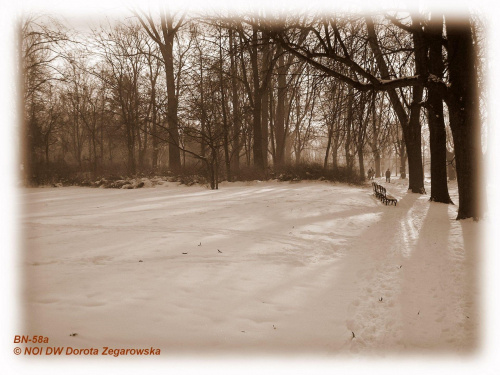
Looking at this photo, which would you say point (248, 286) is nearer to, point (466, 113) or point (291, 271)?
point (291, 271)

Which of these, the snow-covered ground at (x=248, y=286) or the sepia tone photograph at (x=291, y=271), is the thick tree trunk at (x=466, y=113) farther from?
the snow-covered ground at (x=248, y=286)

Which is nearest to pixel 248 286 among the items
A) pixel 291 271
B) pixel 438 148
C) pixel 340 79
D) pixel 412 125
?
pixel 291 271

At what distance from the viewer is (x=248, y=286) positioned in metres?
3.99

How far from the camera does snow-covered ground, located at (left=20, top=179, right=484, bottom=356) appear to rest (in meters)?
3.03

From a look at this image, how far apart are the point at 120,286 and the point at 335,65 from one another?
904 cm

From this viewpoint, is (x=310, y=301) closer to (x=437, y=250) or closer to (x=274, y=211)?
(x=437, y=250)

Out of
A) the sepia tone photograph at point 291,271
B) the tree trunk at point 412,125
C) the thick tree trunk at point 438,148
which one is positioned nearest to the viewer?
the sepia tone photograph at point 291,271

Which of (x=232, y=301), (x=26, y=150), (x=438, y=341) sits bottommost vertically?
(x=438, y=341)

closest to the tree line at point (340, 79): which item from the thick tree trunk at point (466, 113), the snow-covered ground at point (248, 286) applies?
the thick tree trunk at point (466, 113)

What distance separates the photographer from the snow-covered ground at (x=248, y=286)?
3.03 m

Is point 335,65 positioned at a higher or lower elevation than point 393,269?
higher

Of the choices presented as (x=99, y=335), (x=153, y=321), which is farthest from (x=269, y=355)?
(x=99, y=335)

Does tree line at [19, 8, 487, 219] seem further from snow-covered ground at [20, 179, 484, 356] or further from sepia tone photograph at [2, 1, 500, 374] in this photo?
snow-covered ground at [20, 179, 484, 356]

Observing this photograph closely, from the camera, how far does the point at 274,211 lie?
9.04m
